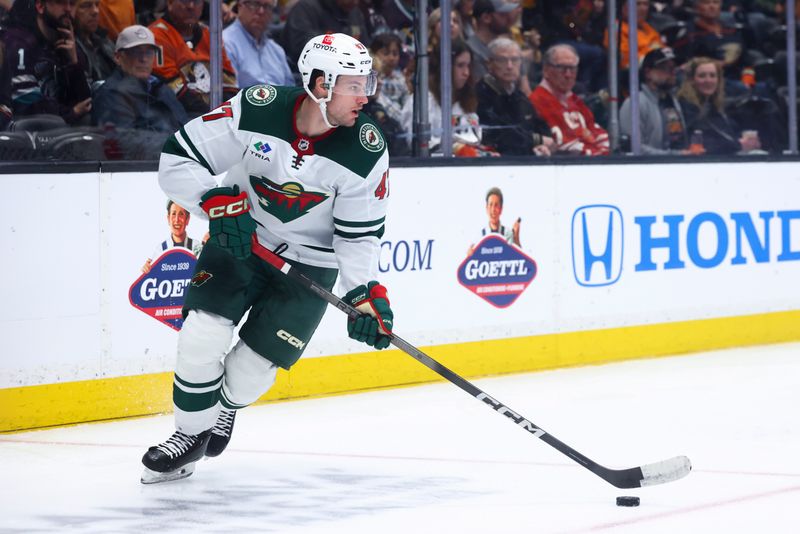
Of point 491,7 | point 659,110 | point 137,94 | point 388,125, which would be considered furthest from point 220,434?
point 659,110

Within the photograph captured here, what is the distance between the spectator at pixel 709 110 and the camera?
23.7 feet

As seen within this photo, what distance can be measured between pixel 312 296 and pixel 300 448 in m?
0.73

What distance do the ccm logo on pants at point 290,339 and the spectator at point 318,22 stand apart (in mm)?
2169

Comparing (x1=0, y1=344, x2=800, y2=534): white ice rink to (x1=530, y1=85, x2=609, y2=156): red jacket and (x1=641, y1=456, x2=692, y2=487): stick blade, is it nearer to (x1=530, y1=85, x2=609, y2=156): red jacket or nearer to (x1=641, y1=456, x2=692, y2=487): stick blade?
(x1=641, y1=456, x2=692, y2=487): stick blade

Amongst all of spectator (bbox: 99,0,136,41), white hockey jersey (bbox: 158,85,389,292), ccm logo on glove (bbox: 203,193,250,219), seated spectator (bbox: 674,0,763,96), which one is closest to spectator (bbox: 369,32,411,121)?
spectator (bbox: 99,0,136,41)

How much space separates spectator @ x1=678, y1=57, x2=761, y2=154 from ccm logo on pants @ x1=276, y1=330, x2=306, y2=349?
3837 millimetres

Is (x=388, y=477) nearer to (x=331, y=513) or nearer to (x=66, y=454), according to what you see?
(x=331, y=513)

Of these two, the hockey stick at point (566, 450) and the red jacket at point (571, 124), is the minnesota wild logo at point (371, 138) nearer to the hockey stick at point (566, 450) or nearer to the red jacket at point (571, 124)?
the hockey stick at point (566, 450)

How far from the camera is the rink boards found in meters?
4.72

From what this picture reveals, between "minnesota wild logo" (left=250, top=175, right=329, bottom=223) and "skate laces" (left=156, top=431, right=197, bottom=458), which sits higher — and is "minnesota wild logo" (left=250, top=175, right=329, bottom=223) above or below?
above

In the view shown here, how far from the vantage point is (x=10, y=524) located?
337cm

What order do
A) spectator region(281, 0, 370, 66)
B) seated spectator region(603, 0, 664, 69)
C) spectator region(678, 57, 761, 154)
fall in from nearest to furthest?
spectator region(281, 0, 370, 66) < seated spectator region(603, 0, 664, 69) < spectator region(678, 57, 761, 154)

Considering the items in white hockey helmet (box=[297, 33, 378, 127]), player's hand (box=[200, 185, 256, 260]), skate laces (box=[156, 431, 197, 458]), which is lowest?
skate laces (box=[156, 431, 197, 458])

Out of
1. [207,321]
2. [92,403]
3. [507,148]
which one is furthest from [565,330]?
[207,321]
